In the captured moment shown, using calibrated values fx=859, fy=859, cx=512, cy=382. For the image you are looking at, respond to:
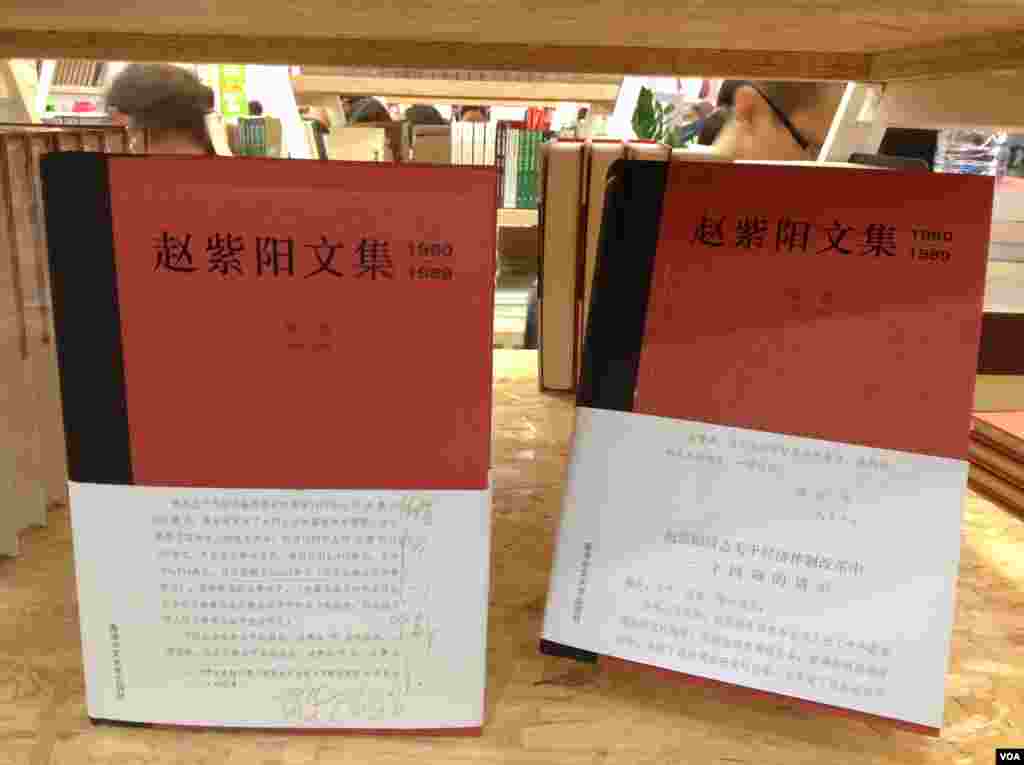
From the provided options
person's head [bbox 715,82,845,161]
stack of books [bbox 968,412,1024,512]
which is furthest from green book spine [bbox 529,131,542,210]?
stack of books [bbox 968,412,1024,512]

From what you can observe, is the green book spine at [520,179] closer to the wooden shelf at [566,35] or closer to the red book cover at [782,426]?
the wooden shelf at [566,35]

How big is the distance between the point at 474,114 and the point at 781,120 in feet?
9.00

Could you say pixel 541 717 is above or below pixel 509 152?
below

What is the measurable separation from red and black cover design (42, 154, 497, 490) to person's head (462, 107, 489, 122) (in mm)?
3772

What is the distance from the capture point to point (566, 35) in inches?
33.0

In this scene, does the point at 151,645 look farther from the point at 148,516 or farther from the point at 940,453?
the point at 940,453

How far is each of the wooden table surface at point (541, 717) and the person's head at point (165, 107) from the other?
1827 millimetres

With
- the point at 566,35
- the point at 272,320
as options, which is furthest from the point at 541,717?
the point at 566,35

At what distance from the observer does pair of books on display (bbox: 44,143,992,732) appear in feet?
1.70

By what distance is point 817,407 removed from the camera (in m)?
0.59

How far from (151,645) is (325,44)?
67cm

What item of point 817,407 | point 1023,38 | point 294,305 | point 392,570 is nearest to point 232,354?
point 294,305

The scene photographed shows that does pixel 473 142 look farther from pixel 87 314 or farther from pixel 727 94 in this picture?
pixel 87 314

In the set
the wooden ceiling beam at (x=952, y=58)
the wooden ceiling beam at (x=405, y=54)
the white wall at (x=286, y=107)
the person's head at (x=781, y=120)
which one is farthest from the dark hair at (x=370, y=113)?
the wooden ceiling beam at (x=952, y=58)
